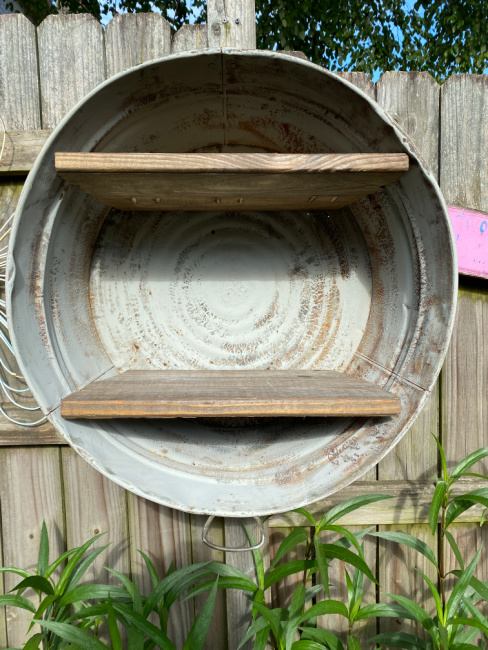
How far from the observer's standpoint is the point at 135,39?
3.06ft

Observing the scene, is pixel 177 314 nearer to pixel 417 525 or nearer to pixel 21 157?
pixel 21 157

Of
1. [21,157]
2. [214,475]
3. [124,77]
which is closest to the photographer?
[124,77]

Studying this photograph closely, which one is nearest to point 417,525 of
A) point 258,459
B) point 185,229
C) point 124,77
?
point 258,459

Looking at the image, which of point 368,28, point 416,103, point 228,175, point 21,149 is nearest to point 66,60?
point 21,149

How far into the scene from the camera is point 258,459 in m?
0.80

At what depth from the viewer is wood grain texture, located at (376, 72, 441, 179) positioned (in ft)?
3.16

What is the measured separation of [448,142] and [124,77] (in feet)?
2.59

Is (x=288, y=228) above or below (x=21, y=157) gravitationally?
below

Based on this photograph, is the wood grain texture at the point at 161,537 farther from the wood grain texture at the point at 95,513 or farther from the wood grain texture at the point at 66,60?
the wood grain texture at the point at 66,60

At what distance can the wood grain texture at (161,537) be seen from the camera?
1.05 m

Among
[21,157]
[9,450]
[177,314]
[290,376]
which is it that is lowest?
[9,450]

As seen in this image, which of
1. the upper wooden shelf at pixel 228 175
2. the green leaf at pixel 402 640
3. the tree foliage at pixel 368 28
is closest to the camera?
the upper wooden shelf at pixel 228 175

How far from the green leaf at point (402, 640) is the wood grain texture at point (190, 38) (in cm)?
146

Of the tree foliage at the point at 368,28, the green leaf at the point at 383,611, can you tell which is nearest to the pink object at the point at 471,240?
the green leaf at the point at 383,611
